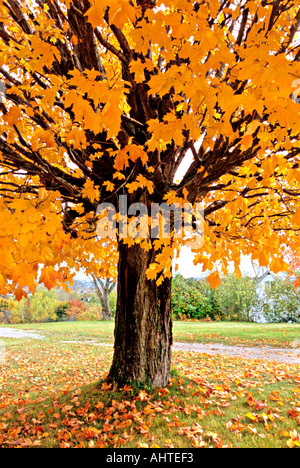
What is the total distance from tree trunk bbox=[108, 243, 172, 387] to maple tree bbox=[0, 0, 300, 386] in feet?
0.06

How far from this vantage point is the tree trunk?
4332mm

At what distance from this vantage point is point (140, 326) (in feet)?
14.3

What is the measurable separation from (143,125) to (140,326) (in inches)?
117

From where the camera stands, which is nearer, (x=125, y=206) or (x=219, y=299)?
(x=125, y=206)

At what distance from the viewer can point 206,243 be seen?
3674mm

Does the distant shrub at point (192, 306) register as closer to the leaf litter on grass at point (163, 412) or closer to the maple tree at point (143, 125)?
the leaf litter on grass at point (163, 412)

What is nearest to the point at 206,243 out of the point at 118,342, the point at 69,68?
the point at 118,342

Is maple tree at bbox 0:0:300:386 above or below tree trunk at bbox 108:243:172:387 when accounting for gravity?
above

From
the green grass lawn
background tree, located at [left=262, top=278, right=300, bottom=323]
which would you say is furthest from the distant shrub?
the green grass lawn

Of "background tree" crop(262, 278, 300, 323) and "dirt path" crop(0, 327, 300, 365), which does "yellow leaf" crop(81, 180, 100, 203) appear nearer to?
"dirt path" crop(0, 327, 300, 365)

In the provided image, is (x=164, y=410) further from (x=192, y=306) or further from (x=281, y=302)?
(x=281, y=302)

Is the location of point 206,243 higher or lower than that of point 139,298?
higher
